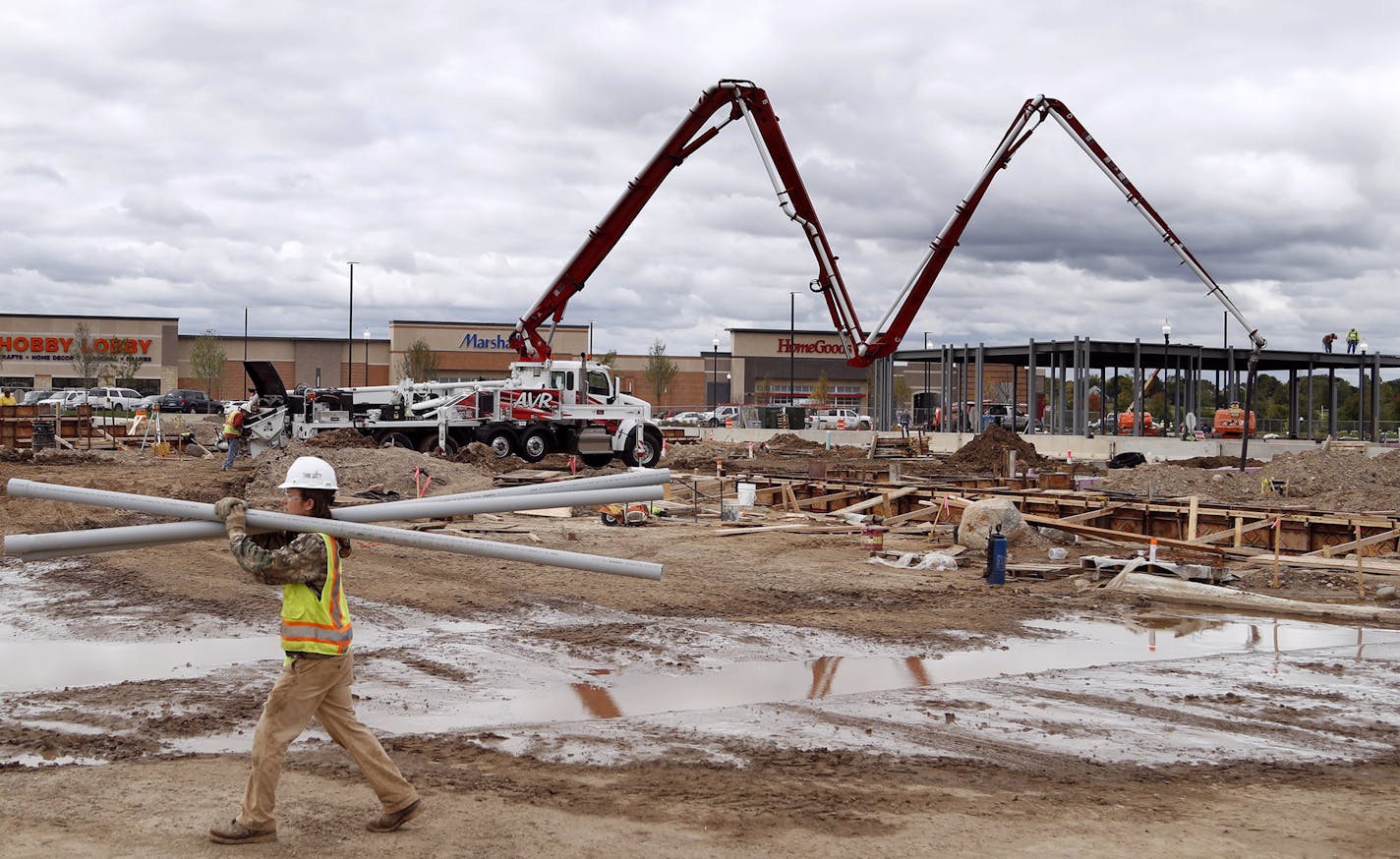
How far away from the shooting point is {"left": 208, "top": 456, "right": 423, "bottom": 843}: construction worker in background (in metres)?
5.86

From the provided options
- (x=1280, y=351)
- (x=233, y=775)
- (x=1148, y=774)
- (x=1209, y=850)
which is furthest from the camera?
(x=1280, y=351)

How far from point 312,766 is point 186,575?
8.49 meters

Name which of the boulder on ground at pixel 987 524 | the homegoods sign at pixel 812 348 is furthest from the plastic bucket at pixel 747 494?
the homegoods sign at pixel 812 348

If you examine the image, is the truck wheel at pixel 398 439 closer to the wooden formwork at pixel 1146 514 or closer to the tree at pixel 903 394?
the wooden formwork at pixel 1146 514

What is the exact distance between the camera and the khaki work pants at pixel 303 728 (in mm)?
5836

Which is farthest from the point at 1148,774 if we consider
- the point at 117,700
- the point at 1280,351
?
the point at 1280,351

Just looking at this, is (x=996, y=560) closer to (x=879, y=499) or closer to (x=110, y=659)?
(x=879, y=499)

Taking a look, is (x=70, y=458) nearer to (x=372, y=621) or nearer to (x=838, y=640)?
(x=372, y=621)

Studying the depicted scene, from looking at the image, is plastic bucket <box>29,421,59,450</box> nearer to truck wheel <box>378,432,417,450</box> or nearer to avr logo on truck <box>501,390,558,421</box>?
truck wheel <box>378,432,417,450</box>

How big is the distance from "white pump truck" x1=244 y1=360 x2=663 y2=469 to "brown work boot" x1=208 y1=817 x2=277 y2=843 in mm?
28173

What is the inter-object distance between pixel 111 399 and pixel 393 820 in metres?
66.1

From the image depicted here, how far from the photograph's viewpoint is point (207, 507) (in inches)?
246

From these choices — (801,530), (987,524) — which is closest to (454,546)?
(987,524)

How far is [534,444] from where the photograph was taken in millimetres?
34781
